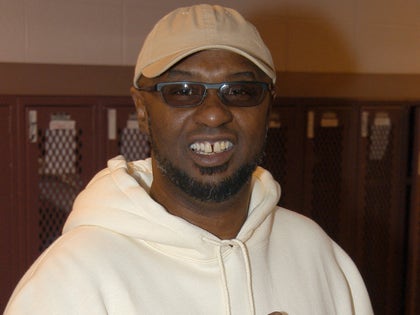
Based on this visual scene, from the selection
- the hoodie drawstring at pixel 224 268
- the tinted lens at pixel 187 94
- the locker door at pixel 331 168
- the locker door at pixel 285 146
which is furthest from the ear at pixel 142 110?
the locker door at pixel 331 168

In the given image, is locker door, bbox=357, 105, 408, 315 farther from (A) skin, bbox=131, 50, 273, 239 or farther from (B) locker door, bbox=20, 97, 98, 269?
(A) skin, bbox=131, 50, 273, 239

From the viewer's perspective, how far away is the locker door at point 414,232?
269cm

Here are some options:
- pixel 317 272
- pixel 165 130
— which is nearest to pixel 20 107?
pixel 165 130

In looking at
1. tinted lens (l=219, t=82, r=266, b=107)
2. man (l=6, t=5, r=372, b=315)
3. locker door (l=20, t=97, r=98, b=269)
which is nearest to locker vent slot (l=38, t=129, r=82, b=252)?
locker door (l=20, t=97, r=98, b=269)

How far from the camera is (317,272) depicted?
1.35 metres

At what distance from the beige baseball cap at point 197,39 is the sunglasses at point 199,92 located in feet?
0.12

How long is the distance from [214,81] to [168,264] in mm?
344

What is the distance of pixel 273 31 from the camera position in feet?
10.4

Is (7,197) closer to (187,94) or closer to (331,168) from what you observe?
(187,94)

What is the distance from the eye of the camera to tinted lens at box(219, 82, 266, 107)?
116 centimetres

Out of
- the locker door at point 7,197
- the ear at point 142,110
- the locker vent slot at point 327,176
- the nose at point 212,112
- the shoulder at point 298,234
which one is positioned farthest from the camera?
the locker vent slot at point 327,176

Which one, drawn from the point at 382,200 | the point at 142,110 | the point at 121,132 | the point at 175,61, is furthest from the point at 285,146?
the point at 175,61

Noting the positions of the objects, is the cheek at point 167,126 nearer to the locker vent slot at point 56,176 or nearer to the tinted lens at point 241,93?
the tinted lens at point 241,93

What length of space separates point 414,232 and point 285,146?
0.75m
